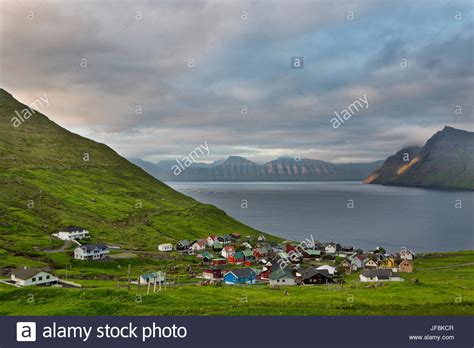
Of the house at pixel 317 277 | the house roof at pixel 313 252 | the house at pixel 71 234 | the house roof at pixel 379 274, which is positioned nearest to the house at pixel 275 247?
the house roof at pixel 313 252

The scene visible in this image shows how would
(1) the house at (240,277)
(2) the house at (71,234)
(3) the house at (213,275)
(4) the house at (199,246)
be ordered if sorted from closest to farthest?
(1) the house at (240,277)
(3) the house at (213,275)
(2) the house at (71,234)
(4) the house at (199,246)

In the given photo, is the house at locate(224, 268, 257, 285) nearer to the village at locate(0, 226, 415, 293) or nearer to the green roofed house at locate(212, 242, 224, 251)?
the village at locate(0, 226, 415, 293)

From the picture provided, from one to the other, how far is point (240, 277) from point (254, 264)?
32.7 m

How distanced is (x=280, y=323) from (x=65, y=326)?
59.9 ft

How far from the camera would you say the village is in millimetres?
77938

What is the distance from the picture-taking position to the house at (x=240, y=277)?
88562 mm

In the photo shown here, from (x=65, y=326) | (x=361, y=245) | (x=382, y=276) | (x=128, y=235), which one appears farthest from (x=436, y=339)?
(x=361, y=245)

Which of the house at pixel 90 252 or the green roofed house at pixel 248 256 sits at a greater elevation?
the house at pixel 90 252

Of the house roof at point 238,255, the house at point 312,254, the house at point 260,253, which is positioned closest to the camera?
the house roof at point 238,255

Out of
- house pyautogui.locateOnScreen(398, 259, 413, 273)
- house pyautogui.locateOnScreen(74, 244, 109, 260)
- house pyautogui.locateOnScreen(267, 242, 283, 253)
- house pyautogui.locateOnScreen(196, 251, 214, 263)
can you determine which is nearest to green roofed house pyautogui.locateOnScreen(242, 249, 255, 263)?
house pyautogui.locateOnScreen(196, 251, 214, 263)

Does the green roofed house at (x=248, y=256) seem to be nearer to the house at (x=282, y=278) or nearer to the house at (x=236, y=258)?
the house at (x=236, y=258)

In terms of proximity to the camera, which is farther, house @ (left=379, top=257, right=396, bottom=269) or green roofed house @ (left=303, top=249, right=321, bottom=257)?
green roofed house @ (left=303, top=249, right=321, bottom=257)

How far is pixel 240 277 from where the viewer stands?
89.1 metres

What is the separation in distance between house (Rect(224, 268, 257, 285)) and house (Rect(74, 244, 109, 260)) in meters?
41.6
